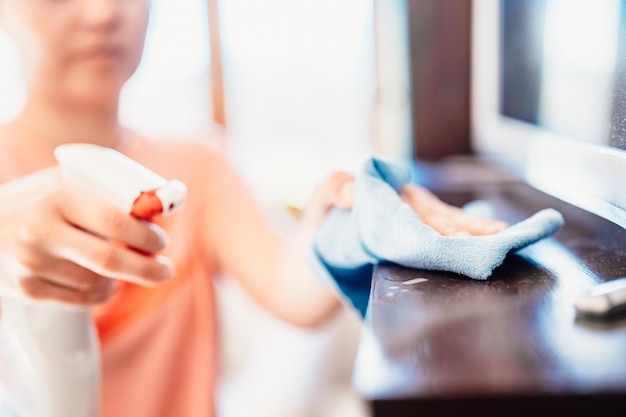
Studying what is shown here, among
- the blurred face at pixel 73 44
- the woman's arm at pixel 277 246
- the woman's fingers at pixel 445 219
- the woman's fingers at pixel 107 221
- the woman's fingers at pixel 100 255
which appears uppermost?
the blurred face at pixel 73 44

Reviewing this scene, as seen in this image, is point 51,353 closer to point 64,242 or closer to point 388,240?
point 64,242

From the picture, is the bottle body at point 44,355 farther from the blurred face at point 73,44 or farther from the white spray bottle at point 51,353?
the blurred face at point 73,44

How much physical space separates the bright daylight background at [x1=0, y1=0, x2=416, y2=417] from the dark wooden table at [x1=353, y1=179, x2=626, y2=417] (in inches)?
23.7

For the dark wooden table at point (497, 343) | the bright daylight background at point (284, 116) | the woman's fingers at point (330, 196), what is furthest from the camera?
the bright daylight background at point (284, 116)

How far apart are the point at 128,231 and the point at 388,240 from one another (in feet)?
0.47

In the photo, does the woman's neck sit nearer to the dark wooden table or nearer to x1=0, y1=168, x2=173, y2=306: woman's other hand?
x1=0, y1=168, x2=173, y2=306: woman's other hand

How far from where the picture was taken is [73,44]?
0.49 m

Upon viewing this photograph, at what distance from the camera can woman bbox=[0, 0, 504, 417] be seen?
0.36m

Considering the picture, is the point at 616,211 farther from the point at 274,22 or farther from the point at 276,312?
the point at 274,22

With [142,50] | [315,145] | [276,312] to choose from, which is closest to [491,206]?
[276,312]

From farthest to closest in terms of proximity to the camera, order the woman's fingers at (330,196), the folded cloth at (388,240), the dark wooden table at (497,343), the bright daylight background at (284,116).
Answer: the bright daylight background at (284,116) < the woman's fingers at (330,196) < the folded cloth at (388,240) < the dark wooden table at (497,343)

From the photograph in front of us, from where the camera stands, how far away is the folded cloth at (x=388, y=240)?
1.07ft

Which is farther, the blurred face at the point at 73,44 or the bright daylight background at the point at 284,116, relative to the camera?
the bright daylight background at the point at 284,116

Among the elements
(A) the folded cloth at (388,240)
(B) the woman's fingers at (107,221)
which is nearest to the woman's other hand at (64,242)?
(B) the woman's fingers at (107,221)
